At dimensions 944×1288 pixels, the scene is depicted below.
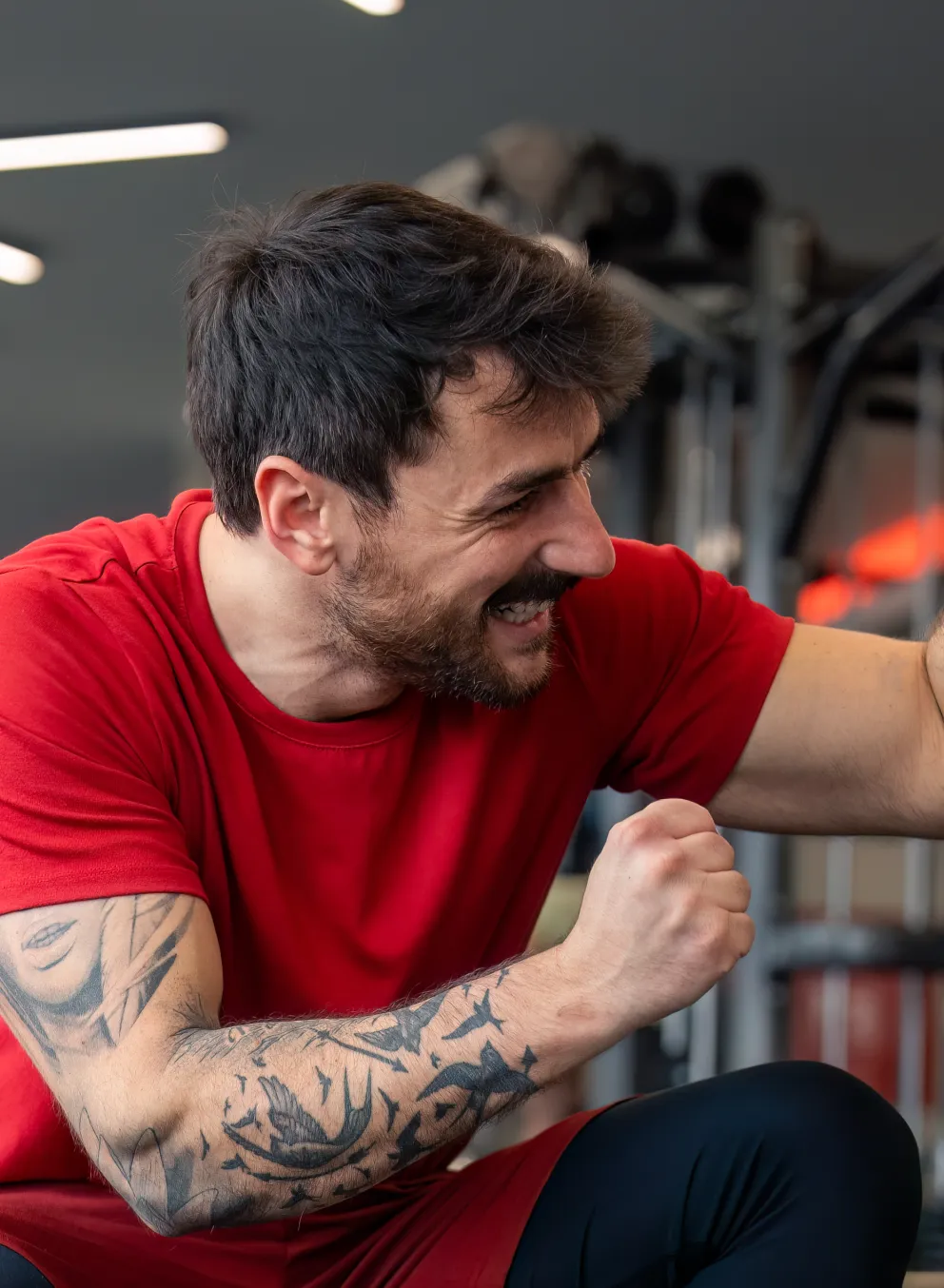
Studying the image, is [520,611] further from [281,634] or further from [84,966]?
[84,966]

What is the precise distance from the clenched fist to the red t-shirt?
0.81 feet

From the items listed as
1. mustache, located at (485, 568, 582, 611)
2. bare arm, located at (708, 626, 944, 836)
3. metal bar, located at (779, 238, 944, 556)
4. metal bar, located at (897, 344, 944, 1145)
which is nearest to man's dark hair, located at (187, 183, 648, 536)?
mustache, located at (485, 568, 582, 611)

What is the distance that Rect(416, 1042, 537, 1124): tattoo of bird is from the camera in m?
0.90

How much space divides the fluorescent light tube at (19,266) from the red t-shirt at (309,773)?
4.44m

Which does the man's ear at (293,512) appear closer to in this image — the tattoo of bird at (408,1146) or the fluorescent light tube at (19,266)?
the tattoo of bird at (408,1146)

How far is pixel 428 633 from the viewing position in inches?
43.3

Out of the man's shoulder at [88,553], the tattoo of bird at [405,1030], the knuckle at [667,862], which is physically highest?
the man's shoulder at [88,553]

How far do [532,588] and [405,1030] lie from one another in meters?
0.36

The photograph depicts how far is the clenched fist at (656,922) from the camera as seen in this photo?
2.87ft

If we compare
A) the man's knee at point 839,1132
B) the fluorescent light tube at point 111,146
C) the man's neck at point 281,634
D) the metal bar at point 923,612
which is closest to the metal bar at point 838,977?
the metal bar at point 923,612

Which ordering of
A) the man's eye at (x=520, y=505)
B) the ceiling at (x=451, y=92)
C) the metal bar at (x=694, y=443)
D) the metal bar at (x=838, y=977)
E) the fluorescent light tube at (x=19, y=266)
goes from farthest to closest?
1. the fluorescent light tube at (x=19, y=266)
2. the ceiling at (x=451, y=92)
3. the metal bar at (x=694, y=443)
4. the metal bar at (x=838, y=977)
5. the man's eye at (x=520, y=505)

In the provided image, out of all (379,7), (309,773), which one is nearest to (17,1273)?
(309,773)

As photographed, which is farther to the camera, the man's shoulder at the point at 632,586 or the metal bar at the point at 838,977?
the metal bar at the point at 838,977

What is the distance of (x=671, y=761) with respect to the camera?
1.24 m
